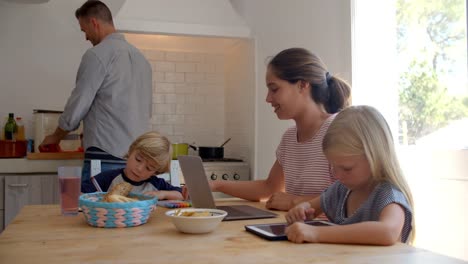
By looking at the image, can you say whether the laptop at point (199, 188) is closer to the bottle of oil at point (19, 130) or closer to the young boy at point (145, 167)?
the young boy at point (145, 167)

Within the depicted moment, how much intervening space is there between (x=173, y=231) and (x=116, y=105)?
1.54 metres

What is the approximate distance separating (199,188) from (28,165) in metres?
2.22

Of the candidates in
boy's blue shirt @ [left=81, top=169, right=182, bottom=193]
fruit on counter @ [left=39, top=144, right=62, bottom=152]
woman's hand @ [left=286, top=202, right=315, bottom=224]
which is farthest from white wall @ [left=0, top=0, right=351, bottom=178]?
woman's hand @ [left=286, top=202, right=315, bottom=224]

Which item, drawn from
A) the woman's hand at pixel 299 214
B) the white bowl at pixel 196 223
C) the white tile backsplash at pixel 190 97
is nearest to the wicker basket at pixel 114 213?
the white bowl at pixel 196 223

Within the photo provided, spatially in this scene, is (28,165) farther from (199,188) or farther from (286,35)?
(199,188)

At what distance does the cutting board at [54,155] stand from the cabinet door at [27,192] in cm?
13

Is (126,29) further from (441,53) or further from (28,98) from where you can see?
(441,53)

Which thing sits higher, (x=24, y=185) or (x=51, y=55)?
(x=51, y=55)

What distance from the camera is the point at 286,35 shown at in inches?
134

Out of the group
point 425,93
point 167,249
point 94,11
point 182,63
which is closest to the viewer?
point 167,249

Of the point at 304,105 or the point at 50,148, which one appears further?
the point at 50,148

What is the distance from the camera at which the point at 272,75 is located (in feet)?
6.38

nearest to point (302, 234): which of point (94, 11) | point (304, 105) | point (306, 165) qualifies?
point (306, 165)

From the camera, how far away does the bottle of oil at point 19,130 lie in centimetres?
381
